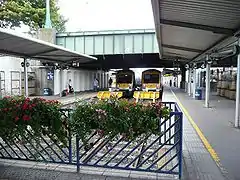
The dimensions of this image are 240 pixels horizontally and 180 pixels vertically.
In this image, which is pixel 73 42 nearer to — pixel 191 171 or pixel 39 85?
pixel 39 85

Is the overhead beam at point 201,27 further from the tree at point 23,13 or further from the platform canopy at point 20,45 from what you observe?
the tree at point 23,13

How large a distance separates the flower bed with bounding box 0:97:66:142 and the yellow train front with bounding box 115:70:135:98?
2387 centimetres

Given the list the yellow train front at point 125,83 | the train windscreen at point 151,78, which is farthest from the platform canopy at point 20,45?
the train windscreen at point 151,78

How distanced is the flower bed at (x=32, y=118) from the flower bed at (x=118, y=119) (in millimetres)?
346

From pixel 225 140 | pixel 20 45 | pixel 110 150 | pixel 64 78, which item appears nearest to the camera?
pixel 110 150

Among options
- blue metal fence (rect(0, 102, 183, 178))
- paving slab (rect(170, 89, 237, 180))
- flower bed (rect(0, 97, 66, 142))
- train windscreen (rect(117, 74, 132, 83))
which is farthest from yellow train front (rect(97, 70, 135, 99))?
flower bed (rect(0, 97, 66, 142))

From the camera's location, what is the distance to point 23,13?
91.3 ft

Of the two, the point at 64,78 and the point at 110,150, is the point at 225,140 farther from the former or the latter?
the point at 64,78

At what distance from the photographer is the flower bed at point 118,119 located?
4.41 metres

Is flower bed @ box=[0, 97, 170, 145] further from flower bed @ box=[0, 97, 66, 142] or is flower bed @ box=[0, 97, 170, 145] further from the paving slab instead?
the paving slab

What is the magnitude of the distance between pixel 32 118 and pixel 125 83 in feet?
82.4

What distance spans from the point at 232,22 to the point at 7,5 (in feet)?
82.1

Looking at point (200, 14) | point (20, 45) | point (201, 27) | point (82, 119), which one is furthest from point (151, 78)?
point (82, 119)

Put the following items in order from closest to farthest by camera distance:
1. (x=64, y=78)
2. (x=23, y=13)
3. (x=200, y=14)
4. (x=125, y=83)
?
(x=200, y=14) → (x=23, y=13) → (x=125, y=83) → (x=64, y=78)
